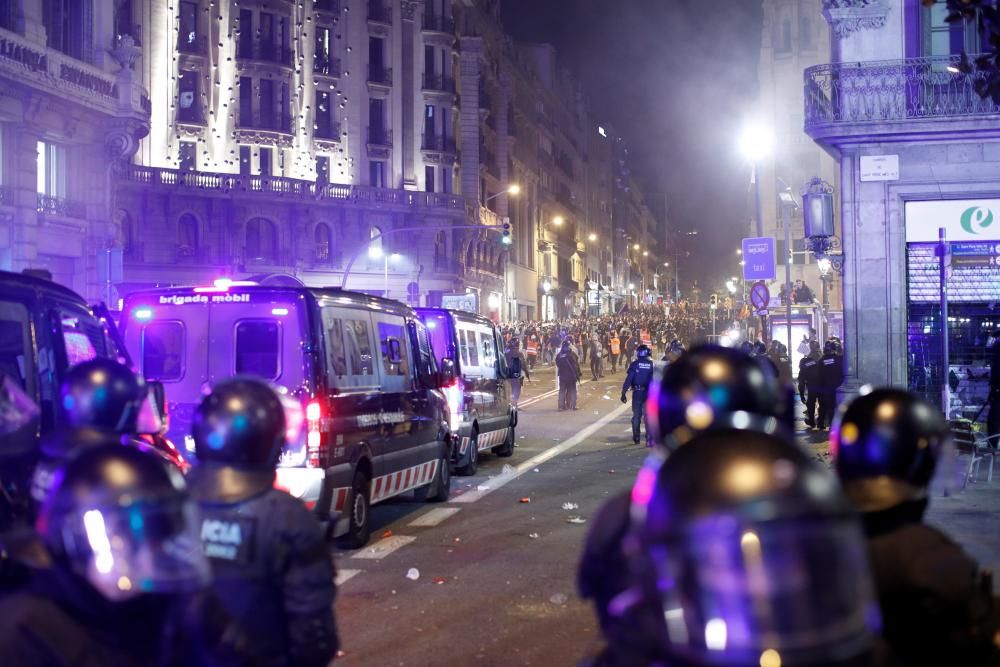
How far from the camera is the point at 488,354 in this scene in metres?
17.7

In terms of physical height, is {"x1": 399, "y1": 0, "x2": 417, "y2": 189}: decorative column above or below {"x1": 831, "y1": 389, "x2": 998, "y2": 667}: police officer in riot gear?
above

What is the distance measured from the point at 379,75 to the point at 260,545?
5468cm

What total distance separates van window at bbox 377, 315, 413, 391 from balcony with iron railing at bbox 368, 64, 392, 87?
4602 centimetres

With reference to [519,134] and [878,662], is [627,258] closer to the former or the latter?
[519,134]

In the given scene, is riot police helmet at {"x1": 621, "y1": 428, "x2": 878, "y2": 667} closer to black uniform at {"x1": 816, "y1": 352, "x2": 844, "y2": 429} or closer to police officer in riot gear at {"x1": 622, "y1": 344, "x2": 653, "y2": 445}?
police officer in riot gear at {"x1": 622, "y1": 344, "x2": 653, "y2": 445}

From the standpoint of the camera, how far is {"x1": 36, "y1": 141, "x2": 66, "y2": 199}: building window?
100ft

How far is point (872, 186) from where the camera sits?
17.9m

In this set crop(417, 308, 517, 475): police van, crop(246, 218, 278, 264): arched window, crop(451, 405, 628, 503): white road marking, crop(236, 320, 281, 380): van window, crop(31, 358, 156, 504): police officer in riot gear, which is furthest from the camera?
crop(246, 218, 278, 264): arched window

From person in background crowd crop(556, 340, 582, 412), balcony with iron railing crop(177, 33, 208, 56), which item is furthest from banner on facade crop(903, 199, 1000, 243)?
balcony with iron railing crop(177, 33, 208, 56)

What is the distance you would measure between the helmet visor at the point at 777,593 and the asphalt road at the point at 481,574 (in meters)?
4.76

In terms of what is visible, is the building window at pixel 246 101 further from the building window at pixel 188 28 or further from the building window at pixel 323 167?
the building window at pixel 323 167

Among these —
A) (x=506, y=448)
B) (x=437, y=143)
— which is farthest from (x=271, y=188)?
(x=506, y=448)

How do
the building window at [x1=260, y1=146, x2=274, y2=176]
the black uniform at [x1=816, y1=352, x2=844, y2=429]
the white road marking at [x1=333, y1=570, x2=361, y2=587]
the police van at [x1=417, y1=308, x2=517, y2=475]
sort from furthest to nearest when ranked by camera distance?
the building window at [x1=260, y1=146, x2=274, y2=176]
the black uniform at [x1=816, y1=352, x2=844, y2=429]
the police van at [x1=417, y1=308, x2=517, y2=475]
the white road marking at [x1=333, y1=570, x2=361, y2=587]

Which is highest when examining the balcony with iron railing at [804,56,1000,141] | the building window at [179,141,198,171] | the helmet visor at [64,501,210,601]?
the building window at [179,141,198,171]
